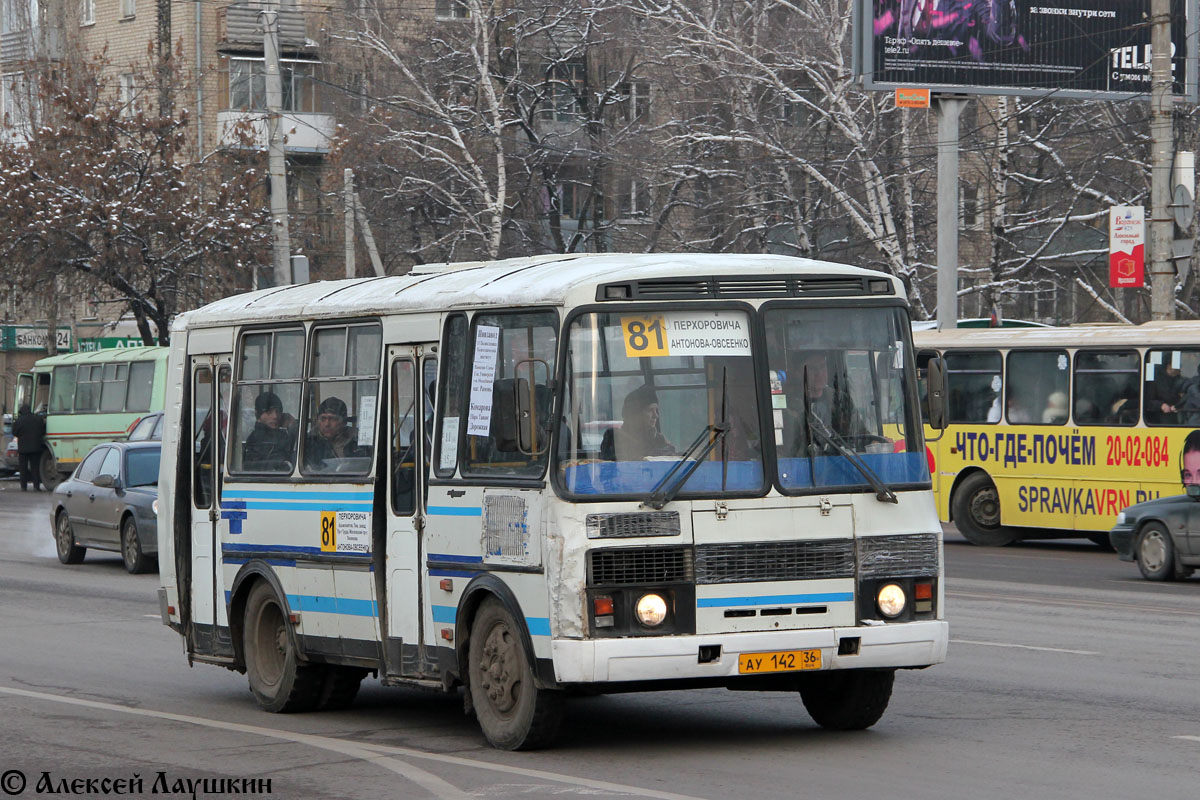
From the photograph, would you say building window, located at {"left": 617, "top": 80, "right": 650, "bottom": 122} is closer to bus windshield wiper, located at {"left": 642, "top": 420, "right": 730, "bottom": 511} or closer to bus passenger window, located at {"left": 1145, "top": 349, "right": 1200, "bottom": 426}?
bus passenger window, located at {"left": 1145, "top": 349, "right": 1200, "bottom": 426}

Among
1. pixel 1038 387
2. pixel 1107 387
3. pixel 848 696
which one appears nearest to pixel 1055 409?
pixel 1038 387

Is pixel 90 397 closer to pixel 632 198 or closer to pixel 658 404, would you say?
pixel 632 198

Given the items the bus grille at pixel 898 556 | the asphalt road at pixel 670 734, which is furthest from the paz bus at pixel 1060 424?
the bus grille at pixel 898 556

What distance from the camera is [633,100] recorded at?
44094mm

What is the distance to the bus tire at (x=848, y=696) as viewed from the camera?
952 centimetres

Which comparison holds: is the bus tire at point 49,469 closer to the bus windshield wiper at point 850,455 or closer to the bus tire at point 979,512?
the bus tire at point 979,512

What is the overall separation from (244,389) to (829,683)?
3.99 meters

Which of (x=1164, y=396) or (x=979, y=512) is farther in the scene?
(x=979, y=512)

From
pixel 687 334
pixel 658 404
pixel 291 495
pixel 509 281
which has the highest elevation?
pixel 509 281

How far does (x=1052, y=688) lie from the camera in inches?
443

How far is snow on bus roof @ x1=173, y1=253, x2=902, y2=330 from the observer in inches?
356

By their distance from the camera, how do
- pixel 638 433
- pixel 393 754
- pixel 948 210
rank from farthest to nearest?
pixel 948 210 < pixel 393 754 < pixel 638 433

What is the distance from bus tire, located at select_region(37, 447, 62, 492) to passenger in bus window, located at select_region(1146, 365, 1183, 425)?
2795cm

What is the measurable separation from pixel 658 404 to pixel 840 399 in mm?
947
